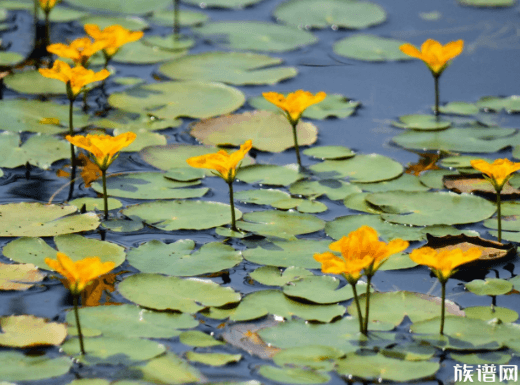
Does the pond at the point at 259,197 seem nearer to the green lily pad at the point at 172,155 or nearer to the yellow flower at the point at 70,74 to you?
the green lily pad at the point at 172,155

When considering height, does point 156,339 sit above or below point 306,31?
below

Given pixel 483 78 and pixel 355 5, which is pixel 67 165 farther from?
pixel 355 5

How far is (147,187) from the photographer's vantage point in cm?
245

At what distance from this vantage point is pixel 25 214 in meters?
2.25

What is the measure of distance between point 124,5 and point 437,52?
80.0 inches

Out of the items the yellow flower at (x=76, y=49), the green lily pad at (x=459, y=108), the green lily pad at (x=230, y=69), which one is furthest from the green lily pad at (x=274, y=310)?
the green lily pad at (x=230, y=69)

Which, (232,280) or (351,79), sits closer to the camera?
(232,280)

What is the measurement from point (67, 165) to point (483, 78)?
198 centimetres

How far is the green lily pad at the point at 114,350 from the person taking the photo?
162cm

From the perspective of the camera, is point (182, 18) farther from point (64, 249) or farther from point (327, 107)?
point (64, 249)

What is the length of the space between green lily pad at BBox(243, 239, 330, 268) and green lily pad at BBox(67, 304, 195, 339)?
1.12ft

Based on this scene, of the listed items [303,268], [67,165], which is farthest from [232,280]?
[67,165]

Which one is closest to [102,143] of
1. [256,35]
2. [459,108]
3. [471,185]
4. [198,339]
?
[198,339]

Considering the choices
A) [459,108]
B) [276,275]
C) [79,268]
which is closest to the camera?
[79,268]
